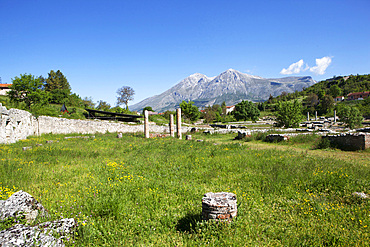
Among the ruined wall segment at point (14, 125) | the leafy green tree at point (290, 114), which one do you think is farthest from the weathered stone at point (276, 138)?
the ruined wall segment at point (14, 125)

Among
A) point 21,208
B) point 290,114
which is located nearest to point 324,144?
point 21,208

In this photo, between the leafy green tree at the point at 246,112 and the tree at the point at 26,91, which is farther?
the leafy green tree at the point at 246,112

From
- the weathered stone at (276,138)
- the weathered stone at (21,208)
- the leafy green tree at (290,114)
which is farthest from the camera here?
the leafy green tree at (290,114)

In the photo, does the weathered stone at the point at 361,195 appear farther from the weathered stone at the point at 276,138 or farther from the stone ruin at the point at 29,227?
the weathered stone at the point at 276,138

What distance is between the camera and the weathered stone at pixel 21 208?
4.33 meters

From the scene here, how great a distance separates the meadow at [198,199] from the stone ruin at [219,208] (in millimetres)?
149

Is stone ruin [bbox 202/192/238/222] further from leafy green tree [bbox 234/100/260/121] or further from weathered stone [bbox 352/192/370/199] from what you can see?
leafy green tree [bbox 234/100/260/121]

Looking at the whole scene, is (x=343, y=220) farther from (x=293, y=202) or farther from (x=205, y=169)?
(x=205, y=169)

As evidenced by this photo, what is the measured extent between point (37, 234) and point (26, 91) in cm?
3352

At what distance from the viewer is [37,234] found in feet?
12.2

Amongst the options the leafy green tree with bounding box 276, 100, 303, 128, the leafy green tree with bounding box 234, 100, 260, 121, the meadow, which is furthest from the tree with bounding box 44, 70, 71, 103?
the meadow

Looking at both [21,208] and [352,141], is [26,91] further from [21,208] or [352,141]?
[352,141]

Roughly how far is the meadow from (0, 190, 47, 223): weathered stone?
0.23 metres

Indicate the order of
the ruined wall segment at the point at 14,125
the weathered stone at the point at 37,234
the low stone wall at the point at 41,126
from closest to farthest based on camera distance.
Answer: the weathered stone at the point at 37,234 → the ruined wall segment at the point at 14,125 → the low stone wall at the point at 41,126
